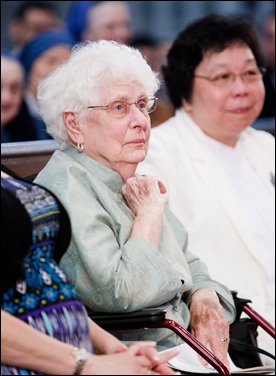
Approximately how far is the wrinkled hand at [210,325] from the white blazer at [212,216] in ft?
2.93

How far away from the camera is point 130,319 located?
320 cm

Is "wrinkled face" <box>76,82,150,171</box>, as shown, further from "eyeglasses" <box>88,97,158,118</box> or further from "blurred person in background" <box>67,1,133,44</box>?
"blurred person in background" <box>67,1,133,44</box>

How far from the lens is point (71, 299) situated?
269 cm

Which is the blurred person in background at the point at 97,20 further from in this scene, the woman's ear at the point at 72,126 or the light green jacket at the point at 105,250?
the light green jacket at the point at 105,250

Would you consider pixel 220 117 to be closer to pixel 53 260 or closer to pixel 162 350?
pixel 162 350

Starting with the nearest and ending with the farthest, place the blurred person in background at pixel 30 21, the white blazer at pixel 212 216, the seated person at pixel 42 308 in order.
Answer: the seated person at pixel 42 308 < the white blazer at pixel 212 216 < the blurred person in background at pixel 30 21

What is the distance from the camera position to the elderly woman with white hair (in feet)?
10.4

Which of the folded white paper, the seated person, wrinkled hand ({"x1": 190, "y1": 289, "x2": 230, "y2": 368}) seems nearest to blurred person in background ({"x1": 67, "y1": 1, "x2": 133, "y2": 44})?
wrinkled hand ({"x1": 190, "y1": 289, "x2": 230, "y2": 368})

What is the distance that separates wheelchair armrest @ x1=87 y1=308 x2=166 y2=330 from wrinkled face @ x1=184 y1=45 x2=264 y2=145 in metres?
1.88

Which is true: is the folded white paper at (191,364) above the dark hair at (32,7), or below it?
below

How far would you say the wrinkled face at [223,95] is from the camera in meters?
4.94

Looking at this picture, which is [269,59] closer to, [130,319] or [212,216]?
[212,216]

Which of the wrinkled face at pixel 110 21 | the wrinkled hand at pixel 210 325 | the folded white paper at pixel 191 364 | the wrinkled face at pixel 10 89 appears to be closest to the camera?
the folded white paper at pixel 191 364

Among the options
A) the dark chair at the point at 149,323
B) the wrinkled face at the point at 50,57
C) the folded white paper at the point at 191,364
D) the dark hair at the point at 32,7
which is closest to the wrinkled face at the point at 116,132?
the dark chair at the point at 149,323
